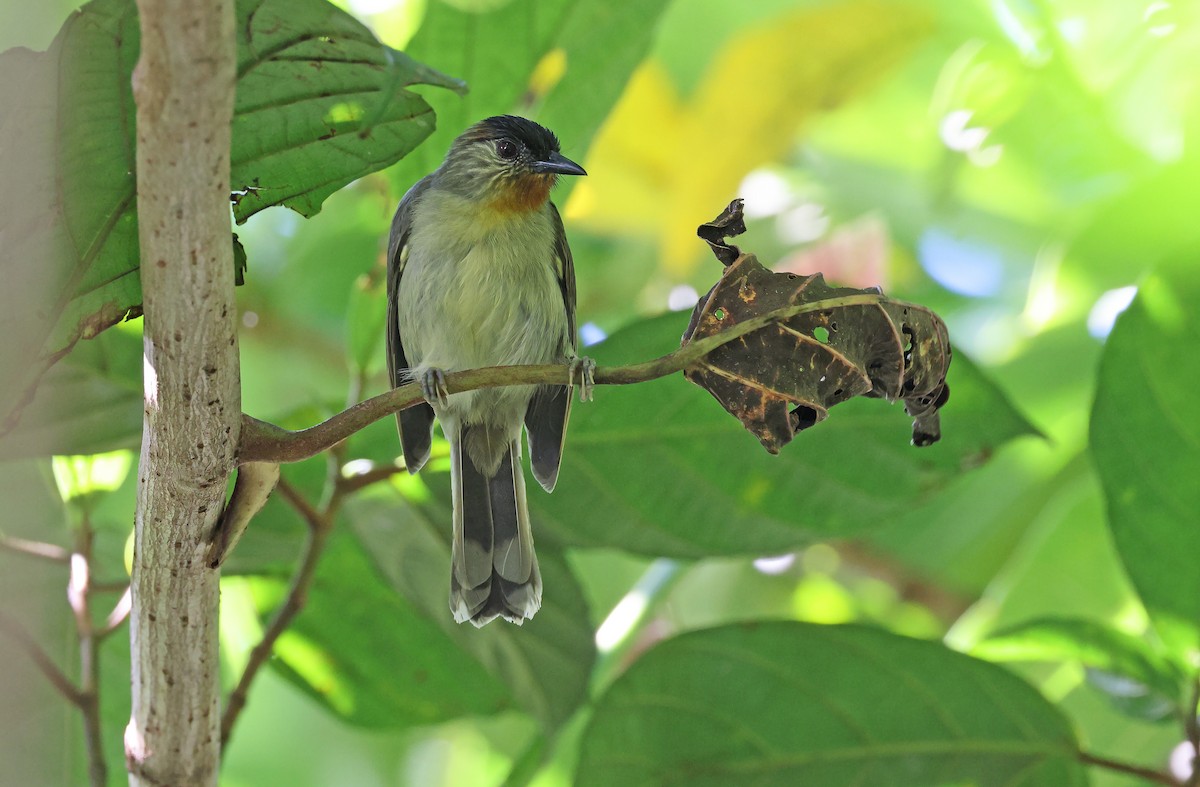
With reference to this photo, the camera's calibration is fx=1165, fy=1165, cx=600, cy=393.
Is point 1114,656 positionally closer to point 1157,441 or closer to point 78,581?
point 1157,441

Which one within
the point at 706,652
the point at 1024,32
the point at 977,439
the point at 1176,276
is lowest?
the point at 706,652

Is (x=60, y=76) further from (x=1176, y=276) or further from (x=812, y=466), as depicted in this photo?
(x=1176, y=276)

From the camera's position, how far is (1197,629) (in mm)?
1913

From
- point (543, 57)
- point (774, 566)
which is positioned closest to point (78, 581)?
point (543, 57)

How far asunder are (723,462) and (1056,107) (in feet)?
4.71

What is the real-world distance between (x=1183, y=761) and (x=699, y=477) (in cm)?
100

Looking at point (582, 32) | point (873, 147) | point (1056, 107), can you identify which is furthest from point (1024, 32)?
point (582, 32)

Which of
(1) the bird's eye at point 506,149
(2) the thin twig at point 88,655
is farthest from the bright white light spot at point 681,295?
(2) the thin twig at point 88,655

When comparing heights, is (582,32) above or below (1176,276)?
above

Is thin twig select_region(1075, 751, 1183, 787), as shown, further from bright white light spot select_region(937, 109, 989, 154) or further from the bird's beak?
bright white light spot select_region(937, 109, 989, 154)

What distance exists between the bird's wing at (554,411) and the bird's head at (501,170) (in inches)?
2.9

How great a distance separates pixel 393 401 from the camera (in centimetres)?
99

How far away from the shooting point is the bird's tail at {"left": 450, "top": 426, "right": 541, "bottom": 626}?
196cm

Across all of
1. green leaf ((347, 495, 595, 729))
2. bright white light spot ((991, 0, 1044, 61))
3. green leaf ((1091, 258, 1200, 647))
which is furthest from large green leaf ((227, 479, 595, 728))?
→ bright white light spot ((991, 0, 1044, 61))
